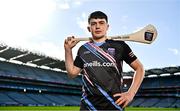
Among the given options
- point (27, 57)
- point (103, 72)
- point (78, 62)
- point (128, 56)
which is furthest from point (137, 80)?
point (27, 57)

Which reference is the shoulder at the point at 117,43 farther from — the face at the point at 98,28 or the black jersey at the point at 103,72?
the face at the point at 98,28

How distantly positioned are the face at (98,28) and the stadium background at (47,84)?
4600 centimetres

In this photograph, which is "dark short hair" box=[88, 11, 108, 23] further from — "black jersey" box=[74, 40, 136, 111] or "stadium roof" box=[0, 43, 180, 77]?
"stadium roof" box=[0, 43, 180, 77]

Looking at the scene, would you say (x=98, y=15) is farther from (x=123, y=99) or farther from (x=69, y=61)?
(x=123, y=99)

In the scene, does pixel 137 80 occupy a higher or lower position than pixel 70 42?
lower

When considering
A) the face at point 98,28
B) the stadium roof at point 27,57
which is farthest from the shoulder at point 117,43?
the stadium roof at point 27,57

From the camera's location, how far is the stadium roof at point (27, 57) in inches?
2280

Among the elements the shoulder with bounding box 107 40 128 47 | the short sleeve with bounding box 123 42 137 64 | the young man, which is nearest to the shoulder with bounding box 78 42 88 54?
the young man

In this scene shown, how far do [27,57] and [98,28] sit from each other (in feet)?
202

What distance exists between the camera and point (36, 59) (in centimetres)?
6694

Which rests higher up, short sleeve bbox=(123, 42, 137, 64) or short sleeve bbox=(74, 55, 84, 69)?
short sleeve bbox=(123, 42, 137, 64)

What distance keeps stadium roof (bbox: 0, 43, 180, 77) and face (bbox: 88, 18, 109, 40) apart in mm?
52476

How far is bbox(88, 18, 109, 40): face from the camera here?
4375 millimetres

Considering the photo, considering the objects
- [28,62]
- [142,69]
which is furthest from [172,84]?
[142,69]
